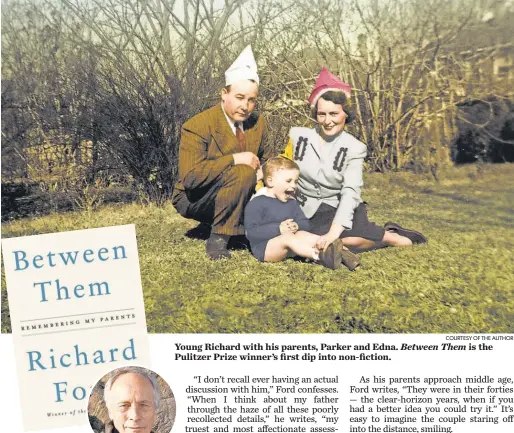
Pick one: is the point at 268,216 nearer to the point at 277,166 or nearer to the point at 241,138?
the point at 277,166

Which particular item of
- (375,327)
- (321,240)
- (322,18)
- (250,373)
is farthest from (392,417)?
(322,18)

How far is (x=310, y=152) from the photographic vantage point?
4250mm

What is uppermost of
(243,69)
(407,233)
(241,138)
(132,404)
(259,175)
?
(243,69)

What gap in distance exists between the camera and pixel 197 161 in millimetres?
4266

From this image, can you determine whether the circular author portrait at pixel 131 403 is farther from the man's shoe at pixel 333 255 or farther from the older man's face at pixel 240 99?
the older man's face at pixel 240 99

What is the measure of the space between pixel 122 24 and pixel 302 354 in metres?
2.75

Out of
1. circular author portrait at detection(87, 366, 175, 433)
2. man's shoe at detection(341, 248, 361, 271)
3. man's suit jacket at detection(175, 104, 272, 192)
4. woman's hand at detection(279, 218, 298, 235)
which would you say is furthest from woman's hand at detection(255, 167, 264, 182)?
circular author portrait at detection(87, 366, 175, 433)

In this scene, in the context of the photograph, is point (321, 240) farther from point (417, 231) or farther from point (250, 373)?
point (250, 373)

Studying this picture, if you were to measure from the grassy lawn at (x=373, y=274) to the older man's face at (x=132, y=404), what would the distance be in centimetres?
39

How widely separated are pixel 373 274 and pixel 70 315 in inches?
83.5

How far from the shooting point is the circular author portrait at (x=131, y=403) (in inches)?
146

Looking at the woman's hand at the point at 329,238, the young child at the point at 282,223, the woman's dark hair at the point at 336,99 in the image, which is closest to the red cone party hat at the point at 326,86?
the woman's dark hair at the point at 336,99

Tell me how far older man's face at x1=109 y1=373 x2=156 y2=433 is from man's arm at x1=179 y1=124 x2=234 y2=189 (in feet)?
4.57

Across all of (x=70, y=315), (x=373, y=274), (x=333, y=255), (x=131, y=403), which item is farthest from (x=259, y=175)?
(x=131, y=403)
